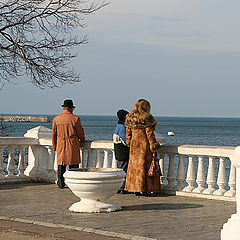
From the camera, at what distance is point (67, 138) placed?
13.5m

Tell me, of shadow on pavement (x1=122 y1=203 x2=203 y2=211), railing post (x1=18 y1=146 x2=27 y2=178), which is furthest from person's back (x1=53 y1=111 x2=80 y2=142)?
shadow on pavement (x1=122 y1=203 x2=203 y2=211)

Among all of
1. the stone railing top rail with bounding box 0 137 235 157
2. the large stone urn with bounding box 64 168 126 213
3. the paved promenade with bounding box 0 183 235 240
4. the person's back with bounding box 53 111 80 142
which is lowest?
the paved promenade with bounding box 0 183 235 240

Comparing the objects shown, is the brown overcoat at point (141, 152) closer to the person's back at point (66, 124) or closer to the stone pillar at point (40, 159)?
the person's back at point (66, 124)

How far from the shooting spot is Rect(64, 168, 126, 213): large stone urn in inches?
416

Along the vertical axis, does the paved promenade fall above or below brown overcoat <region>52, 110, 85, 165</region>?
below

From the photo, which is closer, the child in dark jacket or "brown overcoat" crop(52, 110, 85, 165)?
the child in dark jacket

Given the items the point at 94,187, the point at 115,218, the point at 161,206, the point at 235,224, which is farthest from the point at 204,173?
the point at 235,224

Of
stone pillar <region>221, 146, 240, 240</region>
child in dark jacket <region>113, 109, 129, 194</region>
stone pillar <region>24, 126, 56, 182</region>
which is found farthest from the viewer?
stone pillar <region>24, 126, 56, 182</region>

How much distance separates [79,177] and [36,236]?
6.49 ft

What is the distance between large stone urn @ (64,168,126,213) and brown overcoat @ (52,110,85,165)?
2.58 m

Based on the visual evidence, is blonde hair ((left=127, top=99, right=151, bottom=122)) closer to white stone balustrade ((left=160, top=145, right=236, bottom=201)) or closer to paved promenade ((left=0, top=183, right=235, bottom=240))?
white stone balustrade ((left=160, top=145, right=236, bottom=201))

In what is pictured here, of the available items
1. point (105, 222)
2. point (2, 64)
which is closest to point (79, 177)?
point (105, 222)

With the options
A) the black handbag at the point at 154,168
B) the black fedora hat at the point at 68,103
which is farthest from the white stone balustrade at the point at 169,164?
the black fedora hat at the point at 68,103

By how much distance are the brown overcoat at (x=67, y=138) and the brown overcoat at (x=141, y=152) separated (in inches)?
51.5
